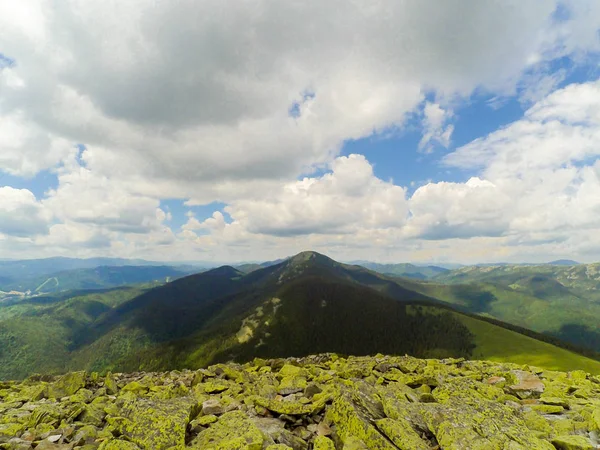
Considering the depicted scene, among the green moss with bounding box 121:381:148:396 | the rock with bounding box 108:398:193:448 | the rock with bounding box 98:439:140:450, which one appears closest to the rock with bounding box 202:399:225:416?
the rock with bounding box 108:398:193:448

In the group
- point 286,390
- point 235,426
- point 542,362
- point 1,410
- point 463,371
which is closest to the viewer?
point 235,426

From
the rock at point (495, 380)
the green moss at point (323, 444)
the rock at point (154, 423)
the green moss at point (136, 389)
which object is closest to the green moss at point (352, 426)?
the green moss at point (323, 444)

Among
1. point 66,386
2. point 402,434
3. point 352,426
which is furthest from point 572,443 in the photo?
point 66,386

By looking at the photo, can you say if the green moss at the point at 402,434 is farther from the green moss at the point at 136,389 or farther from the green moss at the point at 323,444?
the green moss at the point at 136,389

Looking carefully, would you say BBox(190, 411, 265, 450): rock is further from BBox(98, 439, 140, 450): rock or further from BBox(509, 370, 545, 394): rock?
BBox(509, 370, 545, 394): rock

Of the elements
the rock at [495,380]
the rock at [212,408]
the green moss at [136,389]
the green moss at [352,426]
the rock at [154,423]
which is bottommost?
the green moss at [136,389]

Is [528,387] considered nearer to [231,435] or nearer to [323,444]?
[323,444]

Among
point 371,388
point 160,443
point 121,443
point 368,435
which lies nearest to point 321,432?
point 368,435

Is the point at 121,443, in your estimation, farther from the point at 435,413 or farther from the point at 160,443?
the point at 435,413
